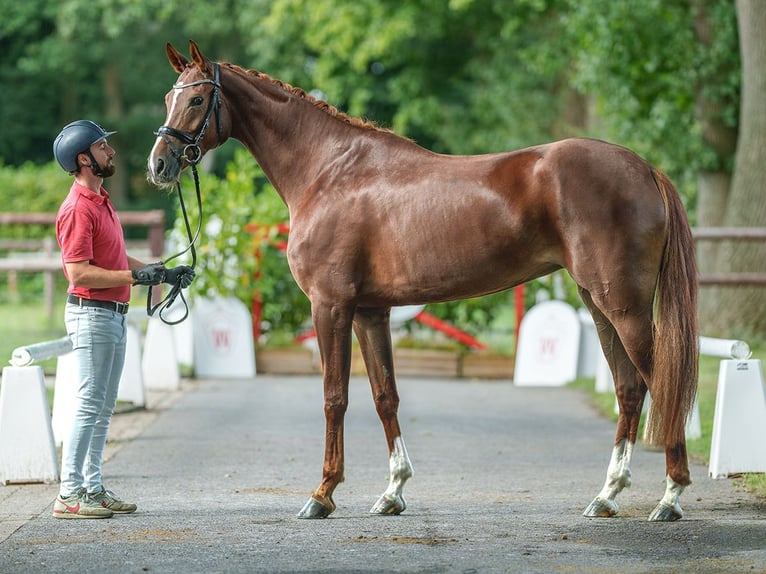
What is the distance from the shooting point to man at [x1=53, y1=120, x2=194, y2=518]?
6164 mm

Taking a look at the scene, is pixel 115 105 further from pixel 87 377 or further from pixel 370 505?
pixel 370 505

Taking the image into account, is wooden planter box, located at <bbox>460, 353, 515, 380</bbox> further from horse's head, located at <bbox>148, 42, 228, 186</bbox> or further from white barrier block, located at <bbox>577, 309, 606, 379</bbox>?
horse's head, located at <bbox>148, 42, 228, 186</bbox>

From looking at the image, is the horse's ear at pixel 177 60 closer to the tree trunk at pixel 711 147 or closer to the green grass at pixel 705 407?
the green grass at pixel 705 407

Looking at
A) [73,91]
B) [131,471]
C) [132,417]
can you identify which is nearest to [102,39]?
[73,91]

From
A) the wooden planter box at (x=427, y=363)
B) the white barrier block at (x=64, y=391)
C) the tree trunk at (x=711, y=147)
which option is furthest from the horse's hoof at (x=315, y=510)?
the tree trunk at (x=711, y=147)

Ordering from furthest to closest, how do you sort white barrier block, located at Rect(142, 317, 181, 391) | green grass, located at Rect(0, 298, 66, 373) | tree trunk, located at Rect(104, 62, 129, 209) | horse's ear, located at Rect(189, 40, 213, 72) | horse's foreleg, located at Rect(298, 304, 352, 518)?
1. tree trunk, located at Rect(104, 62, 129, 209)
2. green grass, located at Rect(0, 298, 66, 373)
3. white barrier block, located at Rect(142, 317, 181, 391)
4. horse's ear, located at Rect(189, 40, 213, 72)
5. horse's foreleg, located at Rect(298, 304, 352, 518)

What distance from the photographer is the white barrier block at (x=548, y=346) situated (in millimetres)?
13352

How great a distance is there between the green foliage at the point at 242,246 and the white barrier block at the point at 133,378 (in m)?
3.03

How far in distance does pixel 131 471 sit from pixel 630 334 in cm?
347

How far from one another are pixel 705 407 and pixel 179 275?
5.85 meters

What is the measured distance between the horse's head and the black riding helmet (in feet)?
1.10

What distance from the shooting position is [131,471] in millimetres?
7809

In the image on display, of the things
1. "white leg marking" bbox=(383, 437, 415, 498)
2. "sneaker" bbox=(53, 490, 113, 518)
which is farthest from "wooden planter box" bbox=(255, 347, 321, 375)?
"sneaker" bbox=(53, 490, 113, 518)

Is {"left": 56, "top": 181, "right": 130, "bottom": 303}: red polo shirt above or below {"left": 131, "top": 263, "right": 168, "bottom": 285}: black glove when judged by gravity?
above
